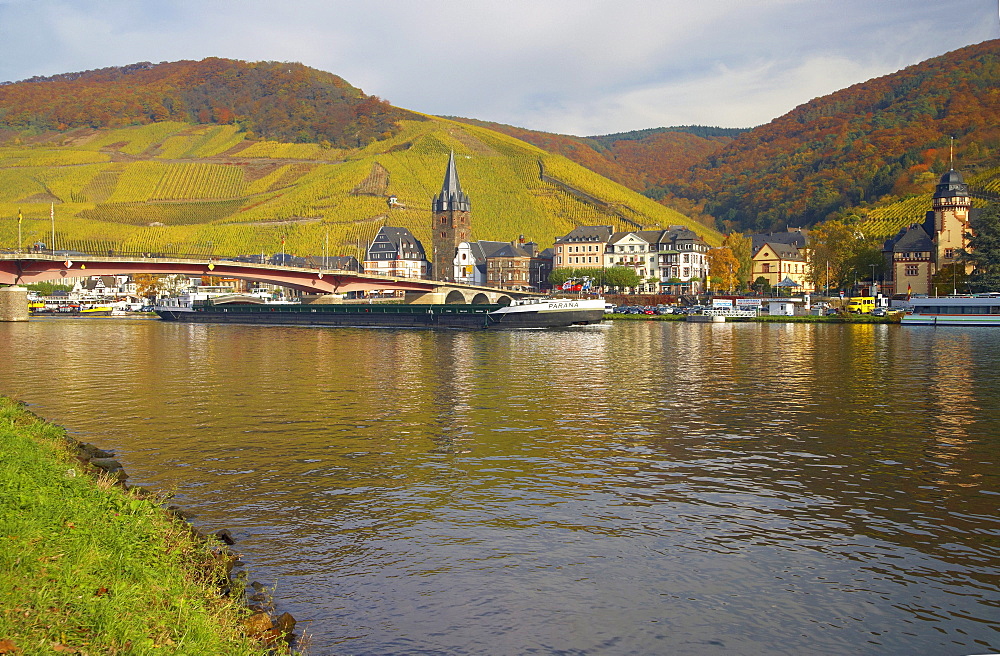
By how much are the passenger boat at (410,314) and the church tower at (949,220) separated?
191ft

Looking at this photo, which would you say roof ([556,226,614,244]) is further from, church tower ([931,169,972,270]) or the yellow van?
the yellow van

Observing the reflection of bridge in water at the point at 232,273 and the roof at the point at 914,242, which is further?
the roof at the point at 914,242

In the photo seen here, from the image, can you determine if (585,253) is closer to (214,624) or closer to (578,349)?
(578,349)

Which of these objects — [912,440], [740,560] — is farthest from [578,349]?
[740,560]

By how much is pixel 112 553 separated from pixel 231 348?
48276mm

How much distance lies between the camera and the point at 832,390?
30.2 m

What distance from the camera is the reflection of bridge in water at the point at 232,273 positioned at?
91.1m

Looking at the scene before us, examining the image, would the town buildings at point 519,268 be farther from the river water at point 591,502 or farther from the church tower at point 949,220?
the river water at point 591,502

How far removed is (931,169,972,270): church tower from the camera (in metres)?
114

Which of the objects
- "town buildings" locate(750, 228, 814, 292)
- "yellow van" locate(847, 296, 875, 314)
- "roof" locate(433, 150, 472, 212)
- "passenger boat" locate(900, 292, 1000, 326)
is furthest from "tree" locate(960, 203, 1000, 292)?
"roof" locate(433, 150, 472, 212)

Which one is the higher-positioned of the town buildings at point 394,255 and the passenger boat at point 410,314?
the town buildings at point 394,255

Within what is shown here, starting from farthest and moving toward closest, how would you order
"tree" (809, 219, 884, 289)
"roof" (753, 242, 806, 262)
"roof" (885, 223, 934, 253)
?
"roof" (753, 242, 806, 262) < "tree" (809, 219, 884, 289) < "roof" (885, 223, 934, 253)

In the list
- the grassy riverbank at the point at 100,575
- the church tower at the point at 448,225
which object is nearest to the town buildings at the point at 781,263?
the church tower at the point at 448,225

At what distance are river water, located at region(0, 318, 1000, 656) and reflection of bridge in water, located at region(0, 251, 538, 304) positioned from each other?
220ft
